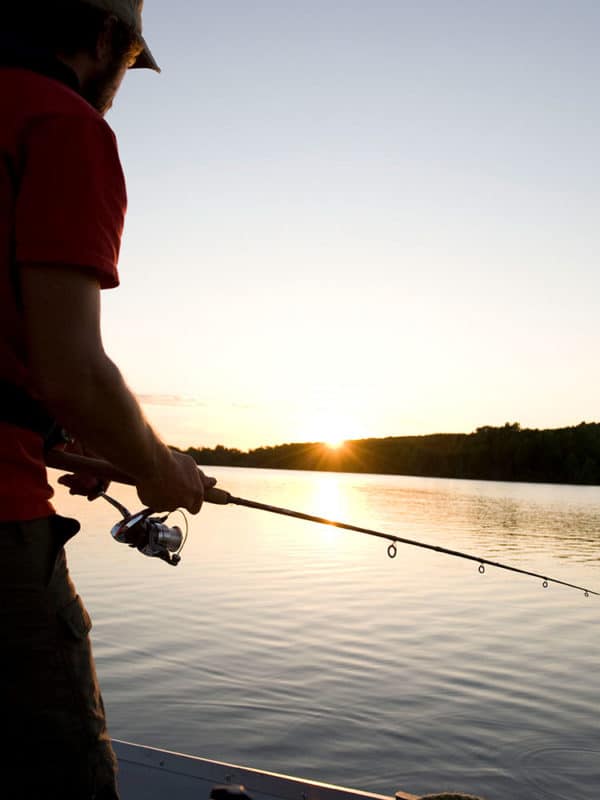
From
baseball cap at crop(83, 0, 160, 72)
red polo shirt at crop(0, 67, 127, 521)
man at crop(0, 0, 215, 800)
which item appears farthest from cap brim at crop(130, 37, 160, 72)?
red polo shirt at crop(0, 67, 127, 521)

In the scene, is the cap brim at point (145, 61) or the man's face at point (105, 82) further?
the cap brim at point (145, 61)

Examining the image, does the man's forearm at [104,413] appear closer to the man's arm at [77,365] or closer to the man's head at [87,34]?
the man's arm at [77,365]

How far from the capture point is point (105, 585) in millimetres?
17734

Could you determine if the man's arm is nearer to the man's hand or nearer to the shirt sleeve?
the shirt sleeve

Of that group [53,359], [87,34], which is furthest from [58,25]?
[53,359]

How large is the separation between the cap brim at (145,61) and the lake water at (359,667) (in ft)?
23.5

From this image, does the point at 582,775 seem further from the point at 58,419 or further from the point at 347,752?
the point at 58,419

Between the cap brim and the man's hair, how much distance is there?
0.15 meters

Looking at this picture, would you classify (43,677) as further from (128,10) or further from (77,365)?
(128,10)

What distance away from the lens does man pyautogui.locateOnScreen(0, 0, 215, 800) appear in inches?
60.4

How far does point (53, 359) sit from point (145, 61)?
91cm

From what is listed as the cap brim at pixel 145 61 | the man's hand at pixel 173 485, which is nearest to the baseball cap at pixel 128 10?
the cap brim at pixel 145 61

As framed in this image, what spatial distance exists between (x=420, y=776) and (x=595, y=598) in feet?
41.9

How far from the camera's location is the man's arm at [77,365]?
1531mm
